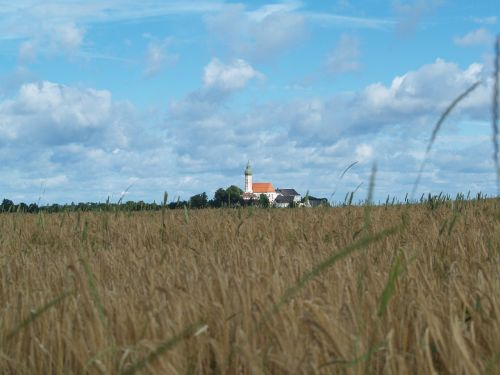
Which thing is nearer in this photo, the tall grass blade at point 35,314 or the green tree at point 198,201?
the tall grass blade at point 35,314

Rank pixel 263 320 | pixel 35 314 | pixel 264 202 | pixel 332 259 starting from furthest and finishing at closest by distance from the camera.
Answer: pixel 264 202
pixel 35 314
pixel 263 320
pixel 332 259

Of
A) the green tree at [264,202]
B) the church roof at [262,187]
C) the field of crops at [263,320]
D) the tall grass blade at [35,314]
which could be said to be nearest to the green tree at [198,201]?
the green tree at [264,202]

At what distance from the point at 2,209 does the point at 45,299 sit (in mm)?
7312

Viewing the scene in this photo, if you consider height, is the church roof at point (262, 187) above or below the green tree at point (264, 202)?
above

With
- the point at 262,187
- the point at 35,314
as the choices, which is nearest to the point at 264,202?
the point at 35,314

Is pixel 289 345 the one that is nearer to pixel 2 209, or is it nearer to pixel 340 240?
pixel 340 240

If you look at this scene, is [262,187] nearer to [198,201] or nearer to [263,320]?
[198,201]

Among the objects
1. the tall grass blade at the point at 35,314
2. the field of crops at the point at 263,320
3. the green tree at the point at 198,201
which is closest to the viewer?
the field of crops at the point at 263,320

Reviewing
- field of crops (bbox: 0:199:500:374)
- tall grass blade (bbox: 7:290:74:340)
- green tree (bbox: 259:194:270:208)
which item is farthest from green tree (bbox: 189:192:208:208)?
tall grass blade (bbox: 7:290:74:340)

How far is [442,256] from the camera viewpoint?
341 centimetres

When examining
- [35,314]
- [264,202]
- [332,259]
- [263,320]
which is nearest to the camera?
[332,259]

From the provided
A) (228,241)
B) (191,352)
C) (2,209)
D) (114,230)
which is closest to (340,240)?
(228,241)

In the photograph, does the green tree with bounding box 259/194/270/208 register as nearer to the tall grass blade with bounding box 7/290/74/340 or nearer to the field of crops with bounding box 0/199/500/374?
the field of crops with bounding box 0/199/500/374

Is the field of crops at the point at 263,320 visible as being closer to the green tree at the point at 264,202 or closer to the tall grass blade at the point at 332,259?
the tall grass blade at the point at 332,259
